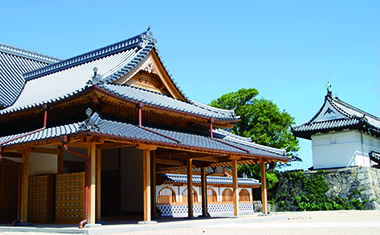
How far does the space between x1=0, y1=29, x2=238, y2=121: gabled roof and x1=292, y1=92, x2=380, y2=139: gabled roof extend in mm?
15114

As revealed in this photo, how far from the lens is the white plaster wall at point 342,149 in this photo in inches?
1225

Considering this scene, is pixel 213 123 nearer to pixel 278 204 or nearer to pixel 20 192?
pixel 20 192

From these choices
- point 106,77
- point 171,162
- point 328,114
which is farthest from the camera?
point 328,114

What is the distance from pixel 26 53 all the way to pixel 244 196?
57.3ft

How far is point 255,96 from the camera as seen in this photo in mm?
42438

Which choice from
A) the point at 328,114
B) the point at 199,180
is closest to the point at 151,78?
the point at 199,180

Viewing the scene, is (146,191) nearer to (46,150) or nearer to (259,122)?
(46,150)

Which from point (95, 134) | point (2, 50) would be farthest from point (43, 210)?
point (2, 50)

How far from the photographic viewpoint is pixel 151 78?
17.7 metres

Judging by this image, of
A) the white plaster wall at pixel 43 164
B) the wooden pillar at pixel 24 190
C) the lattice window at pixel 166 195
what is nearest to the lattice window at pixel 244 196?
the lattice window at pixel 166 195

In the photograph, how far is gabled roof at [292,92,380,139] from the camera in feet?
101

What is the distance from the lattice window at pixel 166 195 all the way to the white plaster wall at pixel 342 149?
1429 cm

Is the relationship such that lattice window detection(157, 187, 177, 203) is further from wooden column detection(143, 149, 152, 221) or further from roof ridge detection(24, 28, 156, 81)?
wooden column detection(143, 149, 152, 221)

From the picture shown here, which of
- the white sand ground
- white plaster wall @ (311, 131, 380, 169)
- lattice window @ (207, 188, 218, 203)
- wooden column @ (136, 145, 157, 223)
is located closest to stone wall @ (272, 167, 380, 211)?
white plaster wall @ (311, 131, 380, 169)
